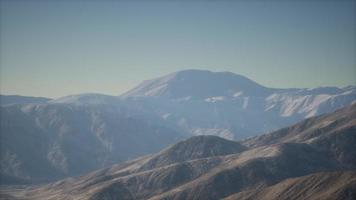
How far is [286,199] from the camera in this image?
200m

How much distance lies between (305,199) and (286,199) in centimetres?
857

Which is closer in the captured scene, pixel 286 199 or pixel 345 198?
pixel 345 198

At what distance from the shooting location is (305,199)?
194500 mm

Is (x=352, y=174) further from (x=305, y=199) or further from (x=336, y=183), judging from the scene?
(x=305, y=199)

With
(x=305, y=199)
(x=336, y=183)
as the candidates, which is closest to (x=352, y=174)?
(x=336, y=183)

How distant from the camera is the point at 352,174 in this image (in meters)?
195

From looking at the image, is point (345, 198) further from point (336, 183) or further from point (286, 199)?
point (286, 199)

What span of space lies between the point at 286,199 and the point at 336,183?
21882 millimetres

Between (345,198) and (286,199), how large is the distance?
27702mm

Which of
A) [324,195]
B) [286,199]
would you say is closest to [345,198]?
[324,195]

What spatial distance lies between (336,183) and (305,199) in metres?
14.6

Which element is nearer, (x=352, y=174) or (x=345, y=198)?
(x=345, y=198)

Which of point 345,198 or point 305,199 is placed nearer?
point 345,198

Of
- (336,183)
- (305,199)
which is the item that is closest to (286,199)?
(305,199)
